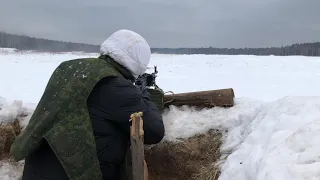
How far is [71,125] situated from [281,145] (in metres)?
1.71

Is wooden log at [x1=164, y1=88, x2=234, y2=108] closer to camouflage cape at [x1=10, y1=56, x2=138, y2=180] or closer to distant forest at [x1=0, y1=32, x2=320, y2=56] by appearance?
camouflage cape at [x1=10, y1=56, x2=138, y2=180]

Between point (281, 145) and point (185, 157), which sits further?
point (185, 157)

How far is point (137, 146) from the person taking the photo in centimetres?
256

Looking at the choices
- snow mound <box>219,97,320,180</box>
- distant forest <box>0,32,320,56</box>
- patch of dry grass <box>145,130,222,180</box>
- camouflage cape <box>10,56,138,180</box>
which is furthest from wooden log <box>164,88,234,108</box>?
distant forest <box>0,32,320,56</box>

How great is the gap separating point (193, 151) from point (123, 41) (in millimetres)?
2571

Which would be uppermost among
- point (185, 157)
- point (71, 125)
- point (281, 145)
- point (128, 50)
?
point (128, 50)

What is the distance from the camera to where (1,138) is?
18.0 feet

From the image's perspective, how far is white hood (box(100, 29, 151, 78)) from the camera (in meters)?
2.58

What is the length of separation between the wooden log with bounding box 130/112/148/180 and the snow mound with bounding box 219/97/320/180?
890 mm

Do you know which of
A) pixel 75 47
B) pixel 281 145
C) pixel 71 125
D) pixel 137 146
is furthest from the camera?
pixel 75 47

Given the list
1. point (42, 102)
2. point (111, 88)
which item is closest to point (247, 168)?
point (111, 88)

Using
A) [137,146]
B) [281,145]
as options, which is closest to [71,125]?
[137,146]

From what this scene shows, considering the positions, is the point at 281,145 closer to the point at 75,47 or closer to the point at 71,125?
the point at 71,125

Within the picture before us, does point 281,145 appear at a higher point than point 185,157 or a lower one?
higher
